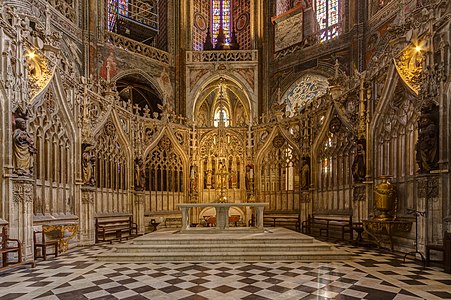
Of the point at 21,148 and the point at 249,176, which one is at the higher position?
the point at 21,148

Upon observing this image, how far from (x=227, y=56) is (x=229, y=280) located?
61.9ft

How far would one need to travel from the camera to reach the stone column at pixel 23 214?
26.3 feet

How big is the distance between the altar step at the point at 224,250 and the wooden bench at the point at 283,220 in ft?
18.6

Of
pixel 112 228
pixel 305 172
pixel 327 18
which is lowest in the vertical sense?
pixel 112 228

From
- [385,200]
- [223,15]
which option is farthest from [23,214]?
[223,15]

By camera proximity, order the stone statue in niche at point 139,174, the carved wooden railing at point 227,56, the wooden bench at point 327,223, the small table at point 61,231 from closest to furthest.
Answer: the small table at point 61,231
the wooden bench at point 327,223
the stone statue in niche at point 139,174
the carved wooden railing at point 227,56

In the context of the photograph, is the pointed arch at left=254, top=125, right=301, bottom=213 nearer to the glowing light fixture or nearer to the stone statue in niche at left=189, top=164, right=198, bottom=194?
the stone statue in niche at left=189, top=164, right=198, bottom=194

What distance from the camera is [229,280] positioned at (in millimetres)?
6461

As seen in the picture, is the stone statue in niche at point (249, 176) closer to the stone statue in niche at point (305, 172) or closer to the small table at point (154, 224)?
the stone statue in niche at point (305, 172)

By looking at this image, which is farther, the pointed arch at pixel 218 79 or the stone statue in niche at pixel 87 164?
the pointed arch at pixel 218 79

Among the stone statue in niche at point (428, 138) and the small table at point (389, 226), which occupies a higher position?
the stone statue in niche at point (428, 138)

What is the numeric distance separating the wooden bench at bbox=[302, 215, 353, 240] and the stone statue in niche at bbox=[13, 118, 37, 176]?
9954 mm

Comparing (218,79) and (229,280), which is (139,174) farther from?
(218,79)

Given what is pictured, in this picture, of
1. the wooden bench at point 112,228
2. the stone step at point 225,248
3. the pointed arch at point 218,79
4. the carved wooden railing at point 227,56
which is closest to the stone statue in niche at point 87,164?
the wooden bench at point 112,228
